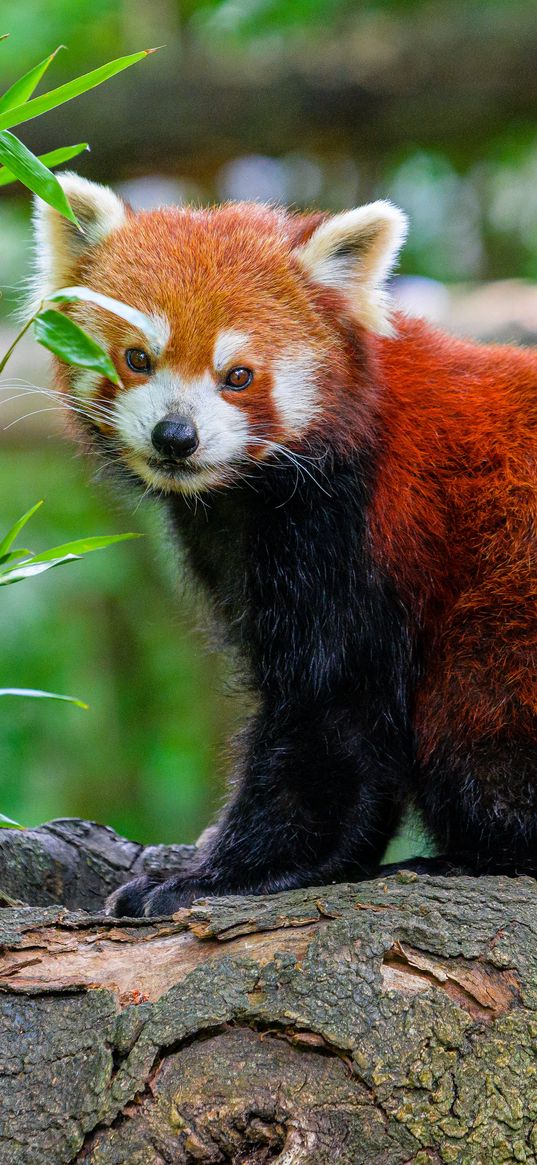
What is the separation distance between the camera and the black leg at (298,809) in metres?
2.83

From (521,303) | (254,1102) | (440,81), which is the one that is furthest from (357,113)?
(254,1102)

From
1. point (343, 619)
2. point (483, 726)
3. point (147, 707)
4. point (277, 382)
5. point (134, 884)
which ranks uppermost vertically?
point (277, 382)

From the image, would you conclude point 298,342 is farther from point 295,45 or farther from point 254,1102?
point 295,45

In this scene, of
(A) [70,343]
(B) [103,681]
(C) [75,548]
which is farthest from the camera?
(B) [103,681]

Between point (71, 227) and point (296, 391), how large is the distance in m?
0.75

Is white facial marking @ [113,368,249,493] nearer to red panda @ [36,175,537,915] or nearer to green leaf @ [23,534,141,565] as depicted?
red panda @ [36,175,537,915]

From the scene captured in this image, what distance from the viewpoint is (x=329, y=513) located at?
2.85 meters

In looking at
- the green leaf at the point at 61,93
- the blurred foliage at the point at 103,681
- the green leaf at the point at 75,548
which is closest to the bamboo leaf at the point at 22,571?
the green leaf at the point at 75,548

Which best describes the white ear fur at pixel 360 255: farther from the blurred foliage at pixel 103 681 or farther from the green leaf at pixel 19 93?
the blurred foliage at pixel 103 681

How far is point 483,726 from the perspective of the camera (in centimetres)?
269

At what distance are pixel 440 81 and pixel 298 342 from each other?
362cm

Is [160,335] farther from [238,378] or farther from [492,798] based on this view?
[492,798]

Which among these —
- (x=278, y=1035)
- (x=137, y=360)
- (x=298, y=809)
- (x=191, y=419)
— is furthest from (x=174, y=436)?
(x=278, y=1035)

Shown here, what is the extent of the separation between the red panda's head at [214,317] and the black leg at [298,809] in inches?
25.8
